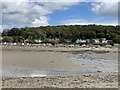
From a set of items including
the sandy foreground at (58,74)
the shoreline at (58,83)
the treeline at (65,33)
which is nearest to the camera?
the shoreline at (58,83)

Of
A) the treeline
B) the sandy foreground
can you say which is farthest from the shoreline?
the treeline

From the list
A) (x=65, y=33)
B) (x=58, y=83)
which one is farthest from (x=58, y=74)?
(x=65, y=33)

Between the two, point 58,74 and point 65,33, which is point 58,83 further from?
point 65,33

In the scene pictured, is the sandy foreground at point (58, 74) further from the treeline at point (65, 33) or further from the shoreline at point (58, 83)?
the treeline at point (65, 33)

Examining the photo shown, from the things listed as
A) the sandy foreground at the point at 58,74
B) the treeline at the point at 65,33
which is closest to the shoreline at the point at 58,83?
the sandy foreground at the point at 58,74

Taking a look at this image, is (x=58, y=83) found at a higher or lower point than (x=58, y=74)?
higher

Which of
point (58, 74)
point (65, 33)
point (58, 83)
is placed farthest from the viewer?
point (65, 33)

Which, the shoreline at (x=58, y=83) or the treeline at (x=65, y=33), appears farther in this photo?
the treeline at (x=65, y=33)

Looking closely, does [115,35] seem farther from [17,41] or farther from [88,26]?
[17,41]

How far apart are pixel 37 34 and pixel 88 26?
22.1 metres

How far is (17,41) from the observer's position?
438 ft

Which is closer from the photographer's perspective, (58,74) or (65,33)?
(58,74)

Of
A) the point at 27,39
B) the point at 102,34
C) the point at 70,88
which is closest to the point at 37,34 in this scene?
the point at 27,39

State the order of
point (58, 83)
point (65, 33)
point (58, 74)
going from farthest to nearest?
1. point (65, 33)
2. point (58, 74)
3. point (58, 83)
